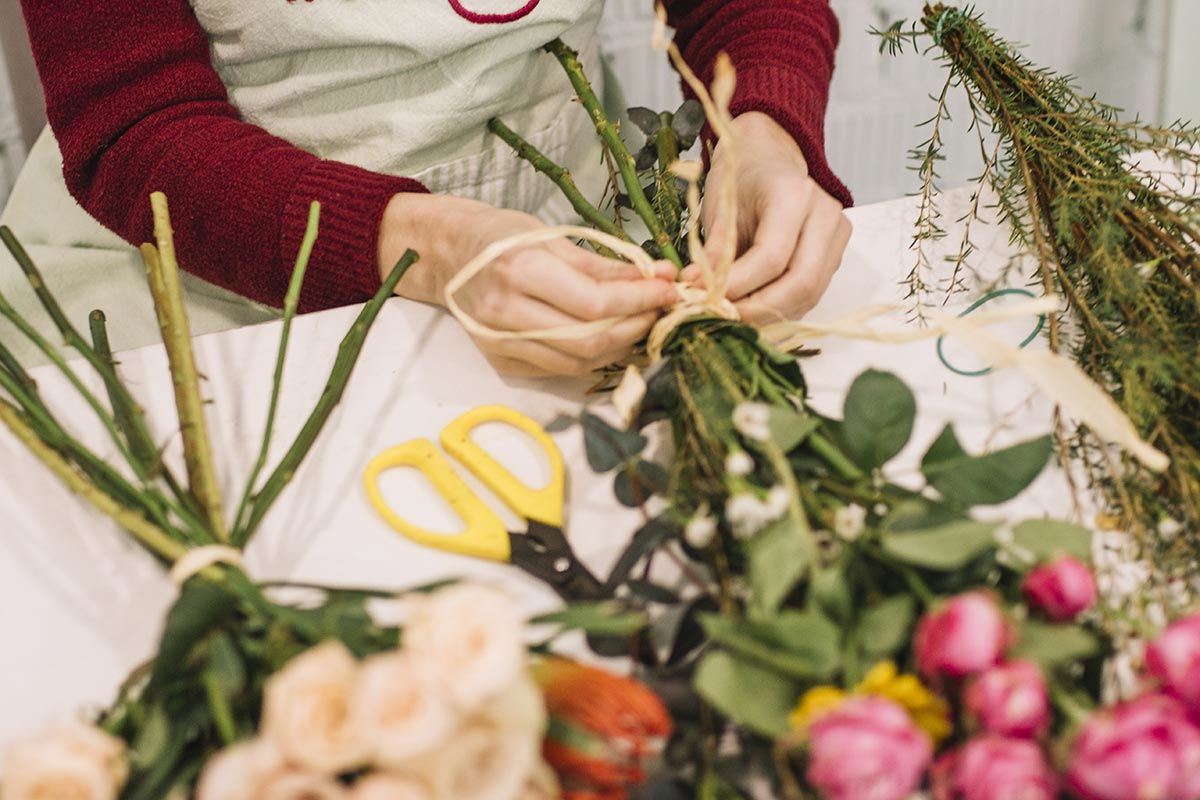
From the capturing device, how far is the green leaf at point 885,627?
0.33m

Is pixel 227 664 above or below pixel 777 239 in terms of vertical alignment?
below

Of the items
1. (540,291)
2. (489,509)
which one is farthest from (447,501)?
(540,291)

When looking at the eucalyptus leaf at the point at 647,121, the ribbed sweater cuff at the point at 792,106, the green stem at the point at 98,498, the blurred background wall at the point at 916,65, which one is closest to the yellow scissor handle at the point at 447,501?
the green stem at the point at 98,498

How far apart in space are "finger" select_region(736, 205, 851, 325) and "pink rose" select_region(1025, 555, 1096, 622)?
0.27 meters

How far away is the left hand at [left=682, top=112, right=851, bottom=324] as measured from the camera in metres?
0.59

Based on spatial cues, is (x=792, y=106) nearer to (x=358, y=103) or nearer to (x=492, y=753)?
(x=358, y=103)

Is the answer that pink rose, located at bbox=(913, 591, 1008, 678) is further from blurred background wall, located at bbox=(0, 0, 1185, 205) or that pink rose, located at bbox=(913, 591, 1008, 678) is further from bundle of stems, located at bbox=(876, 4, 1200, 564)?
blurred background wall, located at bbox=(0, 0, 1185, 205)

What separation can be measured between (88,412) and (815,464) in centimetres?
42

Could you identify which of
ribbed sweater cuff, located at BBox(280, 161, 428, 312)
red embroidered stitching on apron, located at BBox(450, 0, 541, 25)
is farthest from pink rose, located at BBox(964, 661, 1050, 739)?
red embroidered stitching on apron, located at BBox(450, 0, 541, 25)

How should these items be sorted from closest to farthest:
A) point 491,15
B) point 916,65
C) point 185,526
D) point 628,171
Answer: point 185,526, point 628,171, point 491,15, point 916,65

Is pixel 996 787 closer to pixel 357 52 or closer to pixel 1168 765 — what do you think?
pixel 1168 765

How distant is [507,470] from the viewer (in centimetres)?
55

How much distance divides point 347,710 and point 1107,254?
18.2 inches

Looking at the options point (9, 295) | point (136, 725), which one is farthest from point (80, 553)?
point (9, 295)
